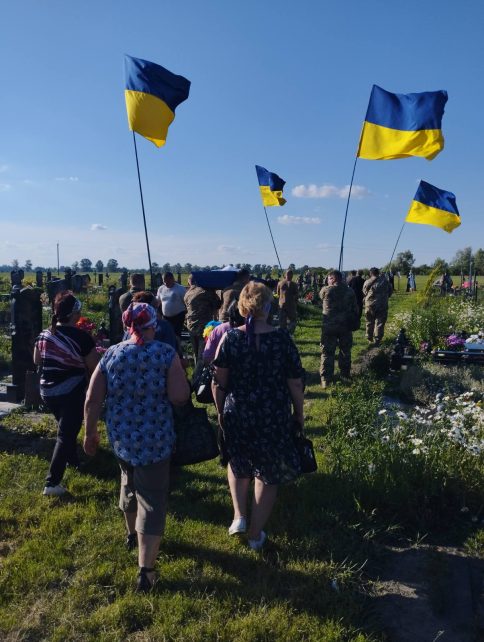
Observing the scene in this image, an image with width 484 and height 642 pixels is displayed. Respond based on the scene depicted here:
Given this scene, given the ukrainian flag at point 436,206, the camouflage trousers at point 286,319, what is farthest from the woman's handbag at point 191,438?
the camouflage trousers at point 286,319

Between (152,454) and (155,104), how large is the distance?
5.43 meters

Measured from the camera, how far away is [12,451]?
528 cm

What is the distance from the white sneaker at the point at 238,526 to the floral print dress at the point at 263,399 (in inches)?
17.6

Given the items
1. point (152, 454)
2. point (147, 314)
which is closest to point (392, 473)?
point (152, 454)

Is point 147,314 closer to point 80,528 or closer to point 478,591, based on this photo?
point 80,528

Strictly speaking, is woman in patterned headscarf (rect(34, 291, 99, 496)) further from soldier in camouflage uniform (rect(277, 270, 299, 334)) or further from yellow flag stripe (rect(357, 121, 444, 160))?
soldier in camouflage uniform (rect(277, 270, 299, 334))

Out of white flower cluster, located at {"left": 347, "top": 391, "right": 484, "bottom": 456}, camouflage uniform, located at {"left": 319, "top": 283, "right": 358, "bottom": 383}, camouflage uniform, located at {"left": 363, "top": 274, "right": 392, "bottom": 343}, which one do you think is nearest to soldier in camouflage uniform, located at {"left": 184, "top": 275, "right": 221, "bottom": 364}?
camouflage uniform, located at {"left": 319, "top": 283, "right": 358, "bottom": 383}

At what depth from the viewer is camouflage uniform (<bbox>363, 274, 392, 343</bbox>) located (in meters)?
11.9

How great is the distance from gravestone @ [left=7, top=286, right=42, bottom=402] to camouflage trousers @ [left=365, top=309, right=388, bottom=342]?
7.95 meters

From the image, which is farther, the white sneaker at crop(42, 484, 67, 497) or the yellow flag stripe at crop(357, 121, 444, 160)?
the yellow flag stripe at crop(357, 121, 444, 160)

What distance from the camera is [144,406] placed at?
3.01 metres

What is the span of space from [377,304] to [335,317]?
4.51 metres

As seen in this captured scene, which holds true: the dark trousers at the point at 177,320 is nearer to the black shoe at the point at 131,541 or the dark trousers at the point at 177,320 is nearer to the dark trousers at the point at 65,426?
the dark trousers at the point at 65,426

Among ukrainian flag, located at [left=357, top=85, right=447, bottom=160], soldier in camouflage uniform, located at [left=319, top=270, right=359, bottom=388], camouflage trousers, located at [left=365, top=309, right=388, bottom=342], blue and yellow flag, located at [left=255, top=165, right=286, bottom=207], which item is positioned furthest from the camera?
blue and yellow flag, located at [left=255, top=165, right=286, bottom=207]
